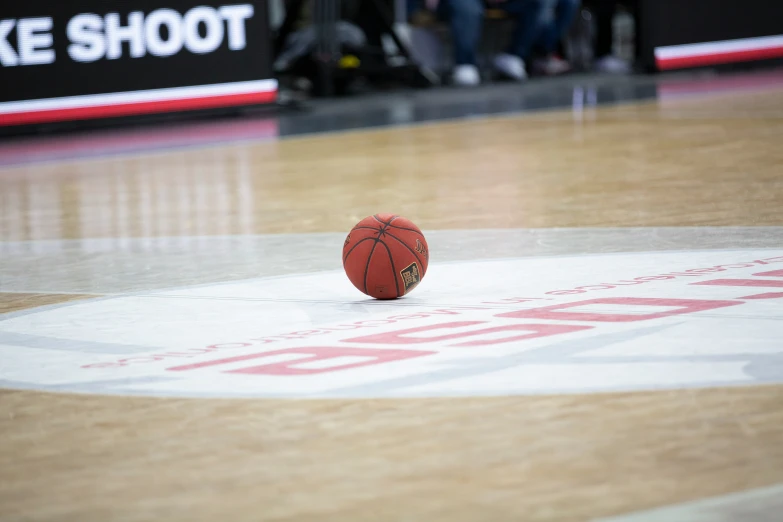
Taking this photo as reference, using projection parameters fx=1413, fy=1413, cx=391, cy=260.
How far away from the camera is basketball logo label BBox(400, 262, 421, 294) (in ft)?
17.3

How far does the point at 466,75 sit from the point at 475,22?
737mm

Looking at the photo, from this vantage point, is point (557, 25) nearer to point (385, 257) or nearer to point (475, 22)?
point (475, 22)

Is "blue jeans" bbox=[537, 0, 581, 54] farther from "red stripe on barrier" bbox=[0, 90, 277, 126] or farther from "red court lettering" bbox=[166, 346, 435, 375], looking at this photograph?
"red court lettering" bbox=[166, 346, 435, 375]

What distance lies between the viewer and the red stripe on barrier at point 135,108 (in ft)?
41.8

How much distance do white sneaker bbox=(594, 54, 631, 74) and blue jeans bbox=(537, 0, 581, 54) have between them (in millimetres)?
1103

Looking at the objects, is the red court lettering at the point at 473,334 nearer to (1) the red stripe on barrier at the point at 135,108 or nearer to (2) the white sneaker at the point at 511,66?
(1) the red stripe on barrier at the point at 135,108

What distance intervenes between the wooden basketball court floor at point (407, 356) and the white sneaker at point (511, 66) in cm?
878

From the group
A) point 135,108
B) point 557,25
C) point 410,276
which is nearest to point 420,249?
point 410,276

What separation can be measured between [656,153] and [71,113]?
5.65m

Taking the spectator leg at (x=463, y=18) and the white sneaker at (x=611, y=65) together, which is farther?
the white sneaker at (x=611, y=65)

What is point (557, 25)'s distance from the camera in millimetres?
17922

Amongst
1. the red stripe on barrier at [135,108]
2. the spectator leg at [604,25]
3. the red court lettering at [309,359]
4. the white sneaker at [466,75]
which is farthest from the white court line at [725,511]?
the spectator leg at [604,25]

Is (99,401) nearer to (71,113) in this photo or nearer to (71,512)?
(71,512)

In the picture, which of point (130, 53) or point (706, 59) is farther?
point (706, 59)
